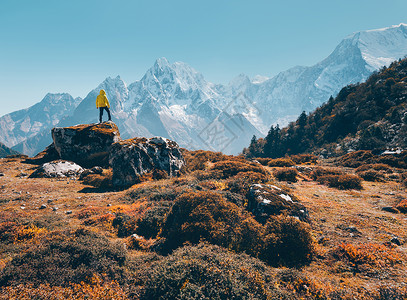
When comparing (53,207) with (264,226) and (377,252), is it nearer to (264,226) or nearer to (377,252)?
(264,226)

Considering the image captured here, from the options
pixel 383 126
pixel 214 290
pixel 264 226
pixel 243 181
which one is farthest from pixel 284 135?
pixel 214 290

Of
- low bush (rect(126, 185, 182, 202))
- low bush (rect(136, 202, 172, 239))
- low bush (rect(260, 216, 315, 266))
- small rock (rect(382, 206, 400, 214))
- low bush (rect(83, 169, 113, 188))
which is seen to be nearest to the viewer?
low bush (rect(260, 216, 315, 266))

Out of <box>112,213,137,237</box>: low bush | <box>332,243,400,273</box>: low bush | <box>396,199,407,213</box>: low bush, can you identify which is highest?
<box>396,199,407,213</box>: low bush

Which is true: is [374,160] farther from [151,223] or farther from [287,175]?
[151,223]

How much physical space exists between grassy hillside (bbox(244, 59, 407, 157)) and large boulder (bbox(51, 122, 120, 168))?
4577cm

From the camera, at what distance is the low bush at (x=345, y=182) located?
16.9 metres

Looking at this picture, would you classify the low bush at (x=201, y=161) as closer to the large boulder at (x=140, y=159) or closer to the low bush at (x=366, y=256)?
the large boulder at (x=140, y=159)

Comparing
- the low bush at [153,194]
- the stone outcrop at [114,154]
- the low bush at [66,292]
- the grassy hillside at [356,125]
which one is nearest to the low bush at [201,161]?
the stone outcrop at [114,154]

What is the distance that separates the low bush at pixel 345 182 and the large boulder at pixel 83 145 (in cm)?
2512

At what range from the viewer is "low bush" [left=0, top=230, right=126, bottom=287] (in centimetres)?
572

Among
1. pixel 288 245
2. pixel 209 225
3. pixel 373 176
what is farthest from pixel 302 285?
pixel 373 176

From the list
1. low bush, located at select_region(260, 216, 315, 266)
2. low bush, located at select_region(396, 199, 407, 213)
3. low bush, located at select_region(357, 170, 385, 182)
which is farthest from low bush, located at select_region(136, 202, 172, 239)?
low bush, located at select_region(357, 170, 385, 182)

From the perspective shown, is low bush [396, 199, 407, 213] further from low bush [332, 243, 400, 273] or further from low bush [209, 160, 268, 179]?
low bush [209, 160, 268, 179]

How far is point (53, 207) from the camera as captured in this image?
12.7m
